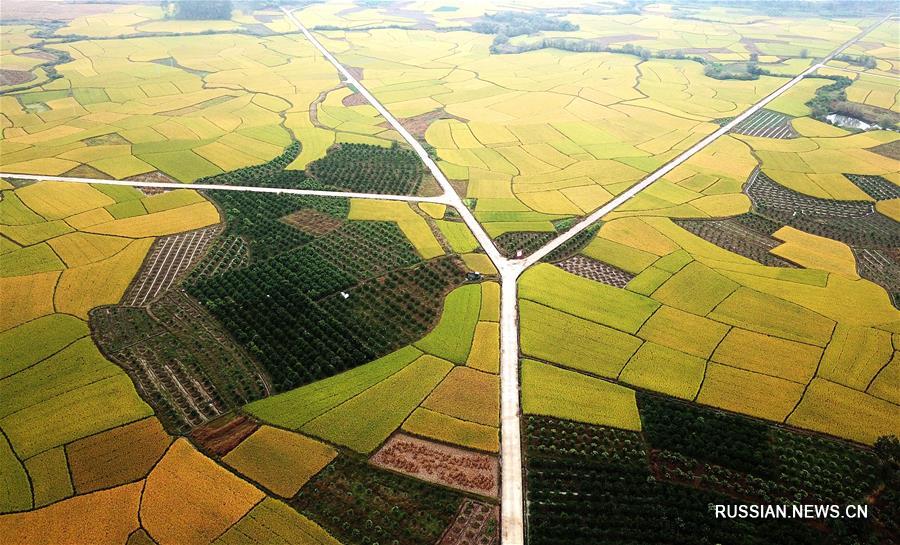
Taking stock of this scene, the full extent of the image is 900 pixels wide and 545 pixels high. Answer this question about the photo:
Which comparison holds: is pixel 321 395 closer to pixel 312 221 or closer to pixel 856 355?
pixel 312 221

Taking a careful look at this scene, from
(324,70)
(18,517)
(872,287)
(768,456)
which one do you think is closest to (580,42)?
(324,70)

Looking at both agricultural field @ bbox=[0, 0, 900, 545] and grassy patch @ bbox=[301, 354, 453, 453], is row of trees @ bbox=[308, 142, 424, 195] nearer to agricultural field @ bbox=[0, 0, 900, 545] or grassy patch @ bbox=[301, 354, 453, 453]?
agricultural field @ bbox=[0, 0, 900, 545]

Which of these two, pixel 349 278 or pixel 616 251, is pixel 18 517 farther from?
pixel 616 251

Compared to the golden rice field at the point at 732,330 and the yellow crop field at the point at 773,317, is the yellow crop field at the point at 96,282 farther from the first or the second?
the yellow crop field at the point at 773,317

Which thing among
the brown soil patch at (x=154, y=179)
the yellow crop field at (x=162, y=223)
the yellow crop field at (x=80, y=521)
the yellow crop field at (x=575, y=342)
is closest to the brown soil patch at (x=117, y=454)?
the yellow crop field at (x=80, y=521)

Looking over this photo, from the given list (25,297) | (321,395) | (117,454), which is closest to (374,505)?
(321,395)

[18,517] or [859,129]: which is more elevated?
[859,129]
